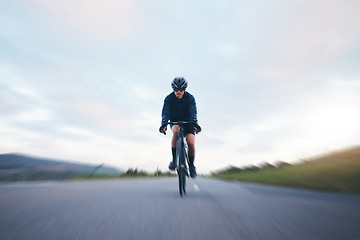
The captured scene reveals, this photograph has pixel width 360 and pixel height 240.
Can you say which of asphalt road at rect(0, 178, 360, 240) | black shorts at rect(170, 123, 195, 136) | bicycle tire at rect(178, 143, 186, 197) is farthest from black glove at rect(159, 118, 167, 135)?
asphalt road at rect(0, 178, 360, 240)

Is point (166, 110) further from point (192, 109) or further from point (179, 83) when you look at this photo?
point (179, 83)

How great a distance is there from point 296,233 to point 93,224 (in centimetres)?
219

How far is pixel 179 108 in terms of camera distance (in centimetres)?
668

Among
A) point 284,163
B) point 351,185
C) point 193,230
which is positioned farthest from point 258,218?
point 284,163

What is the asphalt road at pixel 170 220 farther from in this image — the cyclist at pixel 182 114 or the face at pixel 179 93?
the face at pixel 179 93

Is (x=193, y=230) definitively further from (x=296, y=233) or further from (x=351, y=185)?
(x=351, y=185)

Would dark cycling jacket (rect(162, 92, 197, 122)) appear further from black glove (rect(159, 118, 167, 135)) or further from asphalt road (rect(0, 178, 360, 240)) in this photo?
asphalt road (rect(0, 178, 360, 240))

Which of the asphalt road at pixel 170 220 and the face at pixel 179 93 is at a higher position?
the face at pixel 179 93

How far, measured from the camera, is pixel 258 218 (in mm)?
3527

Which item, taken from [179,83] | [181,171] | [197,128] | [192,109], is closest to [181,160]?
[181,171]

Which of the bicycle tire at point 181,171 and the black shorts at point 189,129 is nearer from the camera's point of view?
the bicycle tire at point 181,171

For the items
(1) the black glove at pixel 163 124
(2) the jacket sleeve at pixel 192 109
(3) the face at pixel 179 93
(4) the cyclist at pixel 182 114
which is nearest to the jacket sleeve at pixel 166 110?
(4) the cyclist at pixel 182 114

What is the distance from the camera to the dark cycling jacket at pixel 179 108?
21.6 ft

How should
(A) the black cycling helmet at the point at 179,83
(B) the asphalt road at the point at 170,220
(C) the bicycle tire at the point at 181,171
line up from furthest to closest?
(A) the black cycling helmet at the point at 179,83
(C) the bicycle tire at the point at 181,171
(B) the asphalt road at the point at 170,220
